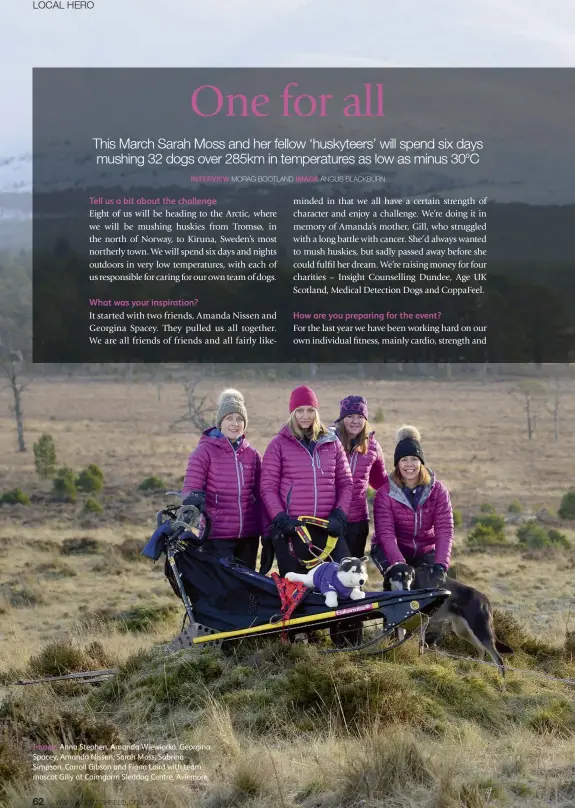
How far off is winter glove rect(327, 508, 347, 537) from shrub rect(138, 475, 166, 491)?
102ft

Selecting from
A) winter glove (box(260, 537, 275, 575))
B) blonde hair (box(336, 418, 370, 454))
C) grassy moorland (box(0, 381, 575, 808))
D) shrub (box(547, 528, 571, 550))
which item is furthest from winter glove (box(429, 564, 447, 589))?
shrub (box(547, 528, 571, 550))

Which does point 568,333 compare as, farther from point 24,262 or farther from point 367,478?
point 24,262

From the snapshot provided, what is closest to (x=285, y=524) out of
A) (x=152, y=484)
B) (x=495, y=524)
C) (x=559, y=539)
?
(x=559, y=539)

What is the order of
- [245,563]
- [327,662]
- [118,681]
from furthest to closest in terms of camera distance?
[245,563] < [118,681] < [327,662]

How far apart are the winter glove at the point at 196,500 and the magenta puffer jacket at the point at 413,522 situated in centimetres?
136

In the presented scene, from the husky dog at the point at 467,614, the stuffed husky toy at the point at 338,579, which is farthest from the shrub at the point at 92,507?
the stuffed husky toy at the point at 338,579

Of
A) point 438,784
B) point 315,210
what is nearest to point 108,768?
point 438,784

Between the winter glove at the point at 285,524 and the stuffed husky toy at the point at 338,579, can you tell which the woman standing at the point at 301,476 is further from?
the stuffed husky toy at the point at 338,579

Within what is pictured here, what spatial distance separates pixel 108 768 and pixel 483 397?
52.1 m

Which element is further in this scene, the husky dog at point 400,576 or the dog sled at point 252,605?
the husky dog at point 400,576

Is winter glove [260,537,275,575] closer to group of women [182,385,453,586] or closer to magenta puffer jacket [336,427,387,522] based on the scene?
group of women [182,385,453,586]

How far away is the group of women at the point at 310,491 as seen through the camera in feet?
23.6

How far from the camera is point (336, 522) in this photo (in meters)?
7.08

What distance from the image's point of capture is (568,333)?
42.1 metres
